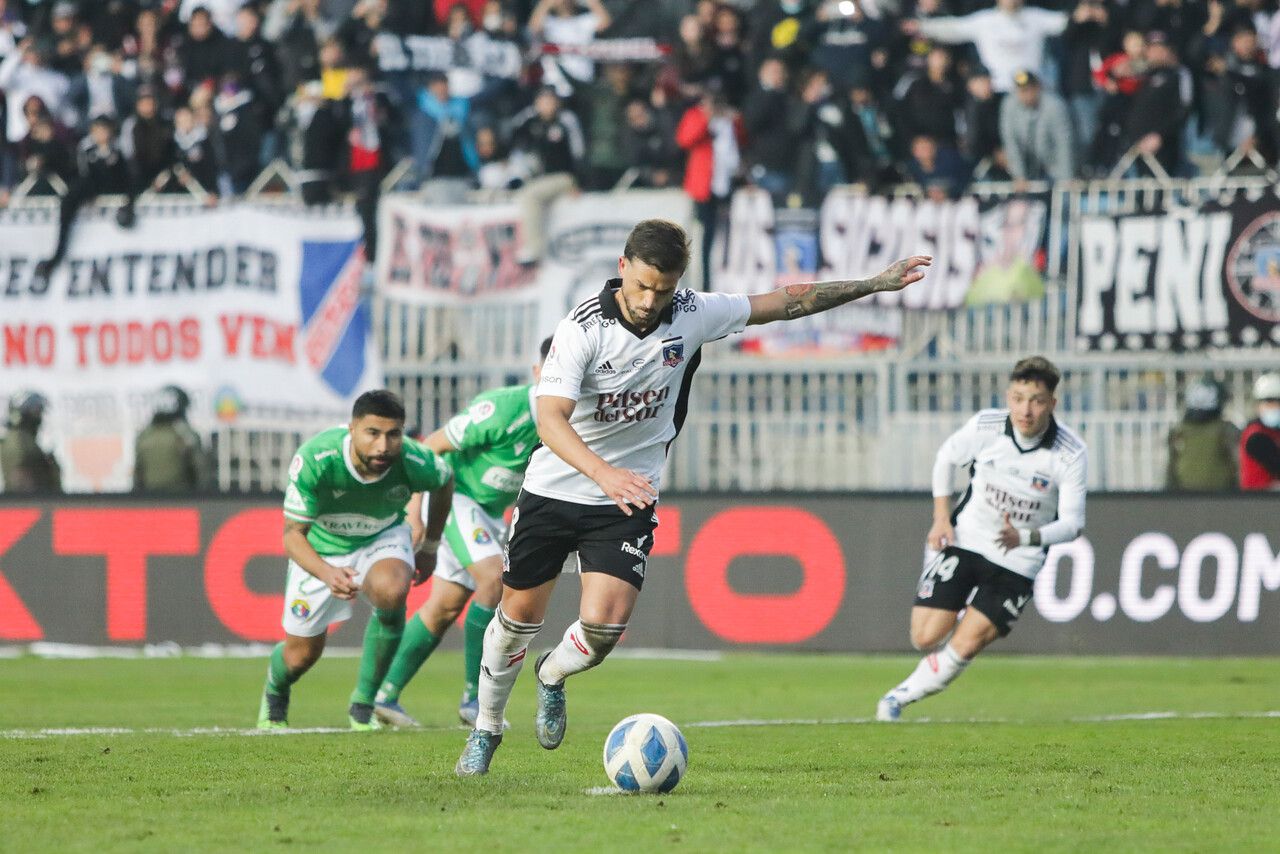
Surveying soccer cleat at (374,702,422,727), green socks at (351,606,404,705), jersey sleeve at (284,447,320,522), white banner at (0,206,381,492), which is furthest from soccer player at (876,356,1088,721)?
white banner at (0,206,381,492)

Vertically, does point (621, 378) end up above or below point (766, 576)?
above

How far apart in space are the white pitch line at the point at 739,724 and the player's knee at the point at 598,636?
2.81 m

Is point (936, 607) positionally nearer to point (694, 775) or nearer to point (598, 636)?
point (694, 775)

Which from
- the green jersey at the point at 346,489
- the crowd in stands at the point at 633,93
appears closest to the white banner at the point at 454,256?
the crowd in stands at the point at 633,93

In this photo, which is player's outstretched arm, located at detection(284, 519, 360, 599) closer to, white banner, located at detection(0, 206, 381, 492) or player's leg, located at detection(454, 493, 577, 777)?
player's leg, located at detection(454, 493, 577, 777)

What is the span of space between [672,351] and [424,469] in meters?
2.91

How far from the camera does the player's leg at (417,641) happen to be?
10.8 metres

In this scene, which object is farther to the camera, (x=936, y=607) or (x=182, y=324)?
(x=182, y=324)

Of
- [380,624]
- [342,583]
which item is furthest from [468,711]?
[342,583]

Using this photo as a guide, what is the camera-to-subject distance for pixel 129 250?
18.7 m

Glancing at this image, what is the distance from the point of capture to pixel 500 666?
309 inches

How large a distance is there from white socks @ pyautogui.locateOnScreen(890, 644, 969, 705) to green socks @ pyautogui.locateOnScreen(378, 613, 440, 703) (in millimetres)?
2777

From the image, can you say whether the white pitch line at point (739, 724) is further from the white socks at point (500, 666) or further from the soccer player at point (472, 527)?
the white socks at point (500, 666)

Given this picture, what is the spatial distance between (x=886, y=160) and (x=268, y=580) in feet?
23.4
